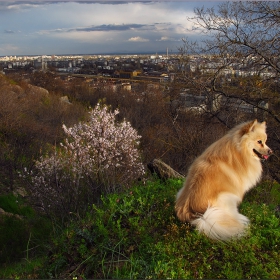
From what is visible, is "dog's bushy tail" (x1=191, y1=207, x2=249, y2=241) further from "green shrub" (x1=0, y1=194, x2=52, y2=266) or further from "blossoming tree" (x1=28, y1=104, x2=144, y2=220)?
"green shrub" (x1=0, y1=194, x2=52, y2=266)

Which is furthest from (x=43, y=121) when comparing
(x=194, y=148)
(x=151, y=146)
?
(x=194, y=148)

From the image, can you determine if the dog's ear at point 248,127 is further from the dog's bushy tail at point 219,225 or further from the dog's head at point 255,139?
the dog's bushy tail at point 219,225

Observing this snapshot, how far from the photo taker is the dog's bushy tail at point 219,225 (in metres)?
3.86

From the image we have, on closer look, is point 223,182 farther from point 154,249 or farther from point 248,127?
point 154,249

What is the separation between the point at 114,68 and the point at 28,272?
49811 mm

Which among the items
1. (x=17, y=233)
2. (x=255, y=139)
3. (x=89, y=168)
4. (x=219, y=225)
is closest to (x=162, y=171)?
(x=89, y=168)

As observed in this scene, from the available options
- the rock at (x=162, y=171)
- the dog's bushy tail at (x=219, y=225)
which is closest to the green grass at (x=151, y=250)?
the dog's bushy tail at (x=219, y=225)

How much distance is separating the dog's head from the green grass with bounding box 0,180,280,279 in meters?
0.92

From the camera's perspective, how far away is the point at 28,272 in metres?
4.33

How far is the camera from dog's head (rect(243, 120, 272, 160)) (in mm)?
4508

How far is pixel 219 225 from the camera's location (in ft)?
12.7

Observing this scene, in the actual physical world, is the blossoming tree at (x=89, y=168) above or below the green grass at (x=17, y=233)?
above

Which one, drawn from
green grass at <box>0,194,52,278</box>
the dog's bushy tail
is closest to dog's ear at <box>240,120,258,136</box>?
the dog's bushy tail

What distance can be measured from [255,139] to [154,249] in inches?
83.6
